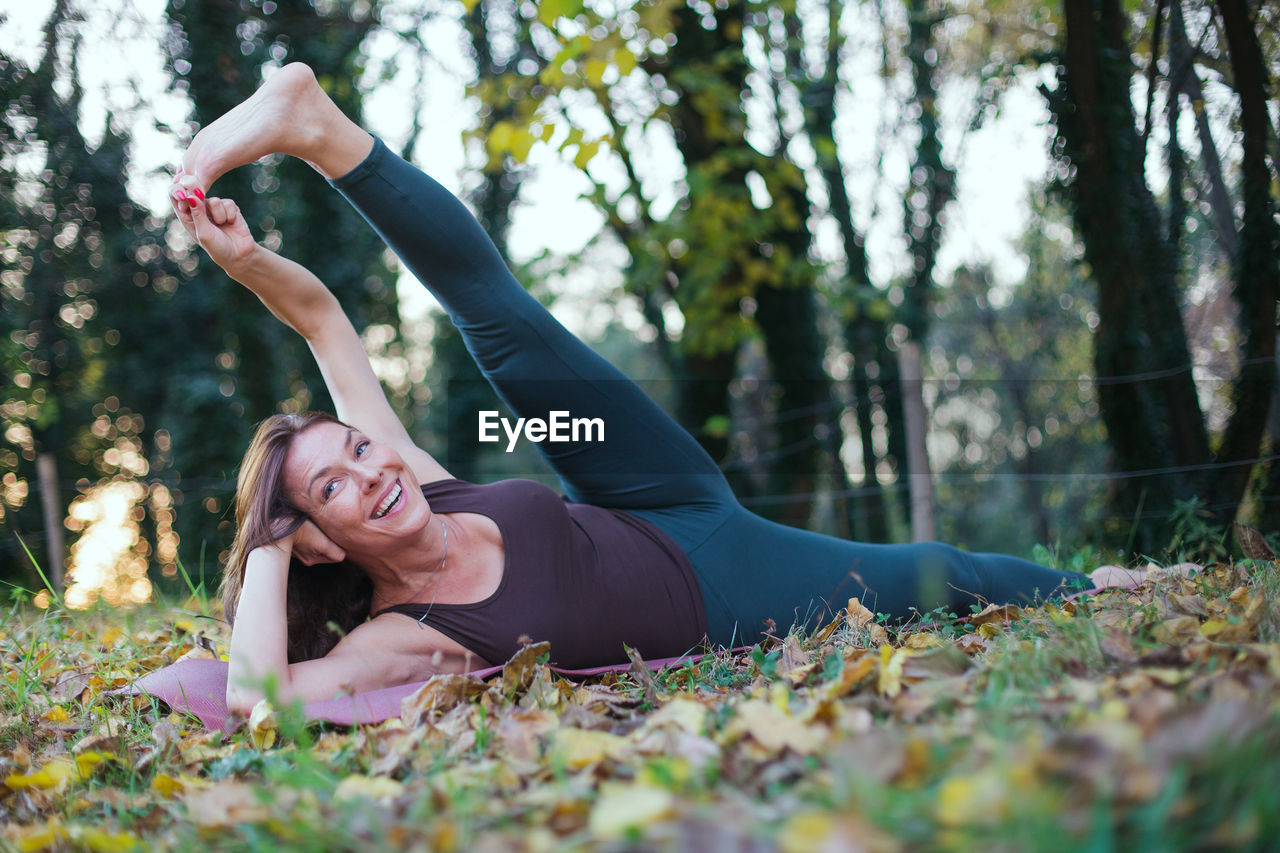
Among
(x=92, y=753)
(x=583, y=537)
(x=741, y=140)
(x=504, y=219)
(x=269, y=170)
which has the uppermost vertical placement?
Result: (x=269, y=170)

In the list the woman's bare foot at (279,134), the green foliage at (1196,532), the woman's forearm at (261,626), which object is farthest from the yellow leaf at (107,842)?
the green foliage at (1196,532)

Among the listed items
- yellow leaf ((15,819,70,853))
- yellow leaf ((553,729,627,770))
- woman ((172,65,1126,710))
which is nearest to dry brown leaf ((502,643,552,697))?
woman ((172,65,1126,710))

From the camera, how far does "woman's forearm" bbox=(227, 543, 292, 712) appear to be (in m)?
1.92

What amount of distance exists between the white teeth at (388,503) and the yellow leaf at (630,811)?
1466mm

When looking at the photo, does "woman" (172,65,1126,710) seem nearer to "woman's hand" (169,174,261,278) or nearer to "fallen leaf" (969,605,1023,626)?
"woman's hand" (169,174,261,278)

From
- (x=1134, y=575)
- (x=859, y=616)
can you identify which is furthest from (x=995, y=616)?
(x=1134, y=575)

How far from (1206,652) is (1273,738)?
44 cm

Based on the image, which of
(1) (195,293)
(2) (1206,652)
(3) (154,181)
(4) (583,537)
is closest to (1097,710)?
(2) (1206,652)

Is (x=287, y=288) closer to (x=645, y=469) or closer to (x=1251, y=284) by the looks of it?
(x=645, y=469)

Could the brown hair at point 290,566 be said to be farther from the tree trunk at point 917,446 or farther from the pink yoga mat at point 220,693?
the tree trunk at point 917,446

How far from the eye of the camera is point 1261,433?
351cm

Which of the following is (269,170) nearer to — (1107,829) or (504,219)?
(504,219)

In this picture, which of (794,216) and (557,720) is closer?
(557,720)

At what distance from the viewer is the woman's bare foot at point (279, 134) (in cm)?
227
